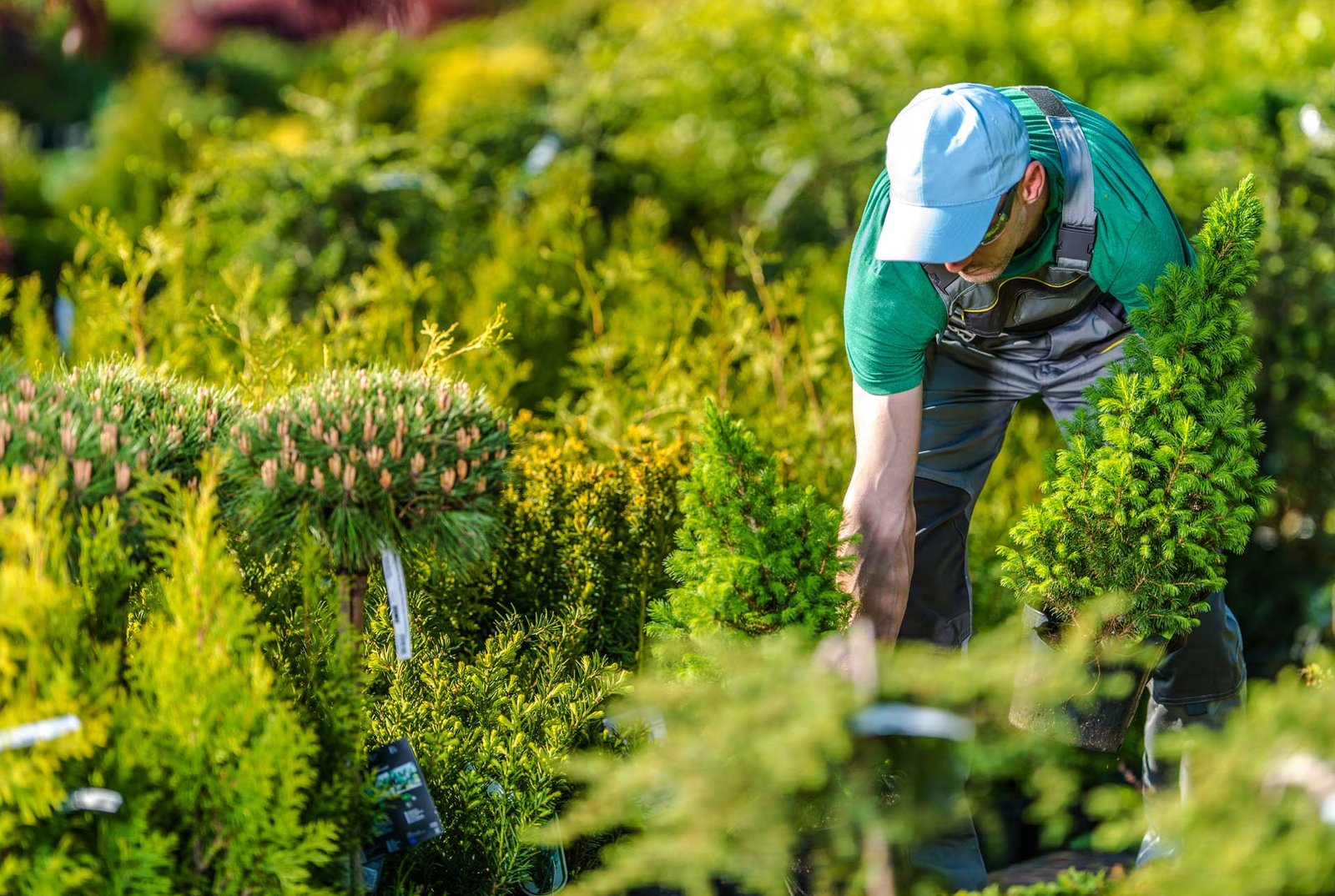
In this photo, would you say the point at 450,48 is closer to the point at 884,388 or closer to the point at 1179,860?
the point at 884,388

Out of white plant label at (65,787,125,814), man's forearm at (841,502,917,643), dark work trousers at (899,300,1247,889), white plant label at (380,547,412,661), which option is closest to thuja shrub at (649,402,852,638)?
man's forearm at (841,502,917,643)

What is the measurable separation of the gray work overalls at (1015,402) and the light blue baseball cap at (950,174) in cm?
21

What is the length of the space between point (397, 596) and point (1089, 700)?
3.47ft

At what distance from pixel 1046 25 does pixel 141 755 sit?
17.8ft

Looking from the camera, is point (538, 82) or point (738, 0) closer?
point (738, 0)

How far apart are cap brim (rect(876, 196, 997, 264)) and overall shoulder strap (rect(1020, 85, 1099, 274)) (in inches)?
9.2

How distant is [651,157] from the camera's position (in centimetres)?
551

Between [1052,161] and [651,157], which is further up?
[1052,161]

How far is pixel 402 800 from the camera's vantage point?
1.72 meters

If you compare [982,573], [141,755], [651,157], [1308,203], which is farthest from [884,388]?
[651,157]

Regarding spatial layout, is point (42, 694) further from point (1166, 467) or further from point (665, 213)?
point (665, 213)

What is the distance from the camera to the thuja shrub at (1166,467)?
6.18 ft

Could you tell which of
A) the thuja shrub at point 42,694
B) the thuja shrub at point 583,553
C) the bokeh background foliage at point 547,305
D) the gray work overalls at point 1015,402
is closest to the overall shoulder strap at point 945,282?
the gray work overalls at point 1015,402

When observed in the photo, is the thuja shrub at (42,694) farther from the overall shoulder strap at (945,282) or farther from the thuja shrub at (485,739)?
the overall shoulder strap at (945,282)
